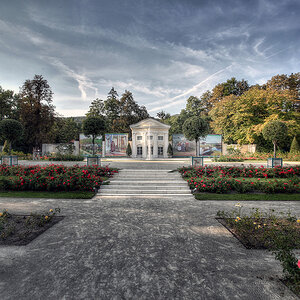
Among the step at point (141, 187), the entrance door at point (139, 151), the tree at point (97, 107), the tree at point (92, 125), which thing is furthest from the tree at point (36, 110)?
the step at point (141, 187)

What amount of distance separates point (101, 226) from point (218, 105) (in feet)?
92.6

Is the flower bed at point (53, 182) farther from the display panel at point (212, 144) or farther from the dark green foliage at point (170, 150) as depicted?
the display panel at point (212, 144)

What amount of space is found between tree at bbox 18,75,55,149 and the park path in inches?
1024

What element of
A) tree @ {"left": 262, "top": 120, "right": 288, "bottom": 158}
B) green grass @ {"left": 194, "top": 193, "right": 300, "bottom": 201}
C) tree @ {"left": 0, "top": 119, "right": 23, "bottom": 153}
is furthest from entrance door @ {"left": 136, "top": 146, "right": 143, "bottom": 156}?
green grass @ {"left": 194, "top": 193, "right": 300, "bottom": 201}

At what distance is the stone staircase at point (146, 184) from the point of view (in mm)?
7117

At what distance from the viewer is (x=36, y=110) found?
25094 mm

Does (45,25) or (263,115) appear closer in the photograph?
(45,25)

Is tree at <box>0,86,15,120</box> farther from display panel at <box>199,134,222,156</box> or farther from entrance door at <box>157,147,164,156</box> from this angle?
display panel at <box>199,134,222,156</box>

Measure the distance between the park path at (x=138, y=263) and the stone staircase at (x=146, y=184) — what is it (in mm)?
2518

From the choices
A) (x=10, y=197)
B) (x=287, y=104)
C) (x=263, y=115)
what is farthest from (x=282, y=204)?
(x=287, y=104)

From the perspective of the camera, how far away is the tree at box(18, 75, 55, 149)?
2486cm

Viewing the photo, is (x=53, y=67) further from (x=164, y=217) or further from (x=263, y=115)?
(x=263, y=115)

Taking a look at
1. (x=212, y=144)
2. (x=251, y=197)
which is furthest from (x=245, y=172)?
(x=212, y=144)

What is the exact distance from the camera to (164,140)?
26.1 meters
